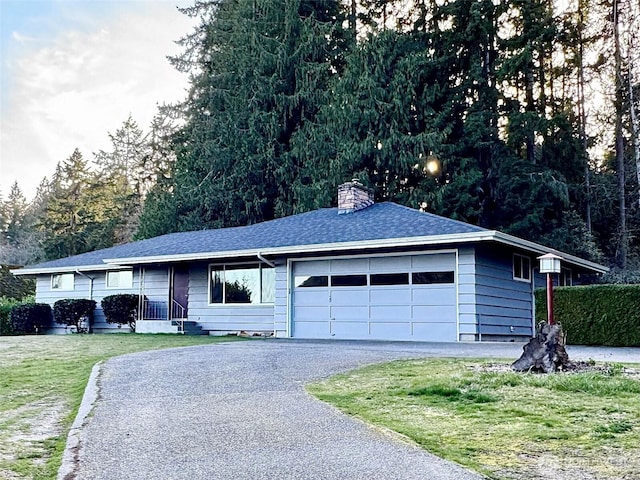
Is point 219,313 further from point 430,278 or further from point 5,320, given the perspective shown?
point 5,320

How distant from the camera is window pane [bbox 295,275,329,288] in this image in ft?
50.6

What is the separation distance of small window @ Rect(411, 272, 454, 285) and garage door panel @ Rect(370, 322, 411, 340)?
102 centimetres

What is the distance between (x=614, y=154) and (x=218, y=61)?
65.0ft

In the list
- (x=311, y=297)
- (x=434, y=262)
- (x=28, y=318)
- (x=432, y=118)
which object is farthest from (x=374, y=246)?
(x=28, y=318)

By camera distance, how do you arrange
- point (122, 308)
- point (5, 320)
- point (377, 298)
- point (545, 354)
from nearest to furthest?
point (545, 354)
point (377, 298)
point (122, 308)
point (5, 320)

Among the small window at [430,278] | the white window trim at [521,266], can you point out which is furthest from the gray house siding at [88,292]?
the white window trim at [521,266]

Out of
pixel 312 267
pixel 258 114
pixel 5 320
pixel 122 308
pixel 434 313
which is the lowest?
pixel 5 320

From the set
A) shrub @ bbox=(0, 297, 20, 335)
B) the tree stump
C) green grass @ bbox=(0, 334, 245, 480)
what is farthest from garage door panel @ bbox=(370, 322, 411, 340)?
shrub @ bbox=(0, 297, 20, 335)

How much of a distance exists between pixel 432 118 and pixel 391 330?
13172mm

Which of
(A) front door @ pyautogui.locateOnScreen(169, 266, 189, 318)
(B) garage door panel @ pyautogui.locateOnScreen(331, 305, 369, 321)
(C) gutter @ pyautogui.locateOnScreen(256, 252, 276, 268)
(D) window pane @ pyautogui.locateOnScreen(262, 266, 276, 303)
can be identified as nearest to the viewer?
(B) garage door panel @ pyautogui.locateOnScreen(331, 305, 369, 321)

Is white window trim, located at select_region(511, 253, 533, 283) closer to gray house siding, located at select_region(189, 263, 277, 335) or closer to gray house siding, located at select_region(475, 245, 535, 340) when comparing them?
gray house siding, located at select_region(475, 245, 535, 340)

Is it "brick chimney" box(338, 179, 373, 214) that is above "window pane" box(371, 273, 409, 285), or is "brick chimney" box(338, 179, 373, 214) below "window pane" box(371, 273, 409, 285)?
above

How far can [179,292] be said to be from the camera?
18578 mm

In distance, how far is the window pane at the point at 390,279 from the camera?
47.0 ft
